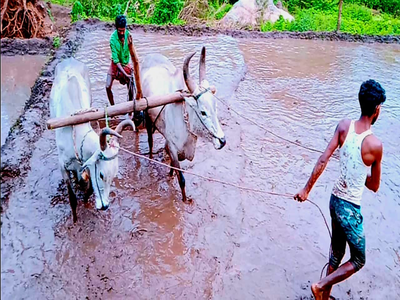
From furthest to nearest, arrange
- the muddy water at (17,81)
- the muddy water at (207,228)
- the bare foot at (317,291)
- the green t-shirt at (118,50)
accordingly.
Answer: the muddy water at (17,81)
the green t-shirt at (118,50)
the muddy water at (207,228)
the bare foot at (317,291)

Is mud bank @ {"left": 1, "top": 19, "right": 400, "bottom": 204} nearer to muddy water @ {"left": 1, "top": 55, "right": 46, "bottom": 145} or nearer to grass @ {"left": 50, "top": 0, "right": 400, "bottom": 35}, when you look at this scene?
muddy water @ {"left": 1, "top": 55, "right": 46, "bottom": 145}

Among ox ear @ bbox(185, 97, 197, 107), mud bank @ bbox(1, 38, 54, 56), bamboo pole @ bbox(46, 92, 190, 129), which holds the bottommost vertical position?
mud bank @ bbox(1, 38, 54, 56)

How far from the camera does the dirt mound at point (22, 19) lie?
1178 centimetres

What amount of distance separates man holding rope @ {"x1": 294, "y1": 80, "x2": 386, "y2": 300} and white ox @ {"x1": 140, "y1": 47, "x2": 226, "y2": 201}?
1.65m

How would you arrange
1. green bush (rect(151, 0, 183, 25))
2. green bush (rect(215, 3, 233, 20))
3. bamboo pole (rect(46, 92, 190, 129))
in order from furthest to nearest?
green bush (rect(215, 3, 233, 20)) < green bush (rect(151, 0, 183, 25)) < bamboo pole (rect(46, 92, 190, 129))

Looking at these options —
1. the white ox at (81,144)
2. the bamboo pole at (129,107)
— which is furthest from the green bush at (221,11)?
the bamboo pole at (129,107)

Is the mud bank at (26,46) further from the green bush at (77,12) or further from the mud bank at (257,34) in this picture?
the green bush at (77,12)

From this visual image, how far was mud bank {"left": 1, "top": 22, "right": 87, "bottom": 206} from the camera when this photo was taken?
616 centimetres

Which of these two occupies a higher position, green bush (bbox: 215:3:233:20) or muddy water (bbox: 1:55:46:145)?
green bush (bbox: 215:3:233:20)

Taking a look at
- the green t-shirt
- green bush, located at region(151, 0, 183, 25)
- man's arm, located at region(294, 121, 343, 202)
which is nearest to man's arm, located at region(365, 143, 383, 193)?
man's arm, located at region(294, 121, 343, 202)

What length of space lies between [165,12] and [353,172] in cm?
1209

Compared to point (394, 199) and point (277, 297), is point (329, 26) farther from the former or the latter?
point (277, 297)

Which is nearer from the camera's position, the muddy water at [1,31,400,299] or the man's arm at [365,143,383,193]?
the man's arm at [365,143,383,193]

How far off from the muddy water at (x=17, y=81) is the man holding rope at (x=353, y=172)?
18.1ft
